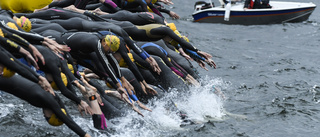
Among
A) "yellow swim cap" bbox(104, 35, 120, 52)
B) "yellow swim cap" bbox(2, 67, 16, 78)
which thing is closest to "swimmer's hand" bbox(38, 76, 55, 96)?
"yellow swim cap" bbox(2, 67, 16, 78)

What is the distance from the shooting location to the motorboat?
23875mm

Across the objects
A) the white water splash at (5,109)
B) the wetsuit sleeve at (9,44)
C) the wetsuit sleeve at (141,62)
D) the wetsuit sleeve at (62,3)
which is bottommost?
the white water splash at (5,109)

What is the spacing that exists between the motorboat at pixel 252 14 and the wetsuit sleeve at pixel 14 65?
60.7 feet

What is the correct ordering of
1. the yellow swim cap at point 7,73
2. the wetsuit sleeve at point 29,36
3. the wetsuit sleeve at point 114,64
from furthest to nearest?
the wetsuit sleeve at point 114,64 → the wetsuit sleeve at point 29,36 → the yellow swim cap at point 7,73

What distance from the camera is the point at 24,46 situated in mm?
6539

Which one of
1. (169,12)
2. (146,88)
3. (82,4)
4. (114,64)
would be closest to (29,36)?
(114,64)

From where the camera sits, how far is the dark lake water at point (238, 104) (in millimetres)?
8305

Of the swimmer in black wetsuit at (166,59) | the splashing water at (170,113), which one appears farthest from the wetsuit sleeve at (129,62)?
the swimmer in black wetsuit at (166,59)

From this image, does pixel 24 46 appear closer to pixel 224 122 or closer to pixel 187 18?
pixel 224 122

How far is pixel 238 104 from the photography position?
433 inches

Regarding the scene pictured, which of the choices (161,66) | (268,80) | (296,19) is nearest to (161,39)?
(161,66)

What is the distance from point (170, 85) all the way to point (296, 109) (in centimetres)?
299

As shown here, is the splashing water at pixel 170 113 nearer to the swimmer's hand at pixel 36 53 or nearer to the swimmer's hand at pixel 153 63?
the swimmer's hand at pixel 153 63

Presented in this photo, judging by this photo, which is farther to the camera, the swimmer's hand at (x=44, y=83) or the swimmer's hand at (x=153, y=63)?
the swimmer's hand at (x=153, y=63)
